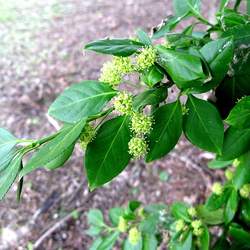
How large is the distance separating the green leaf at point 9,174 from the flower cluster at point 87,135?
0.37ft

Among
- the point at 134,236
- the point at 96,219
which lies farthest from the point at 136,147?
the point at 96,219

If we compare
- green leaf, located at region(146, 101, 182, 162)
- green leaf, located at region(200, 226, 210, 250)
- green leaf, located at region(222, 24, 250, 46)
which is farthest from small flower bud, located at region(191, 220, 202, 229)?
green leaf, located at region(222, 24, 250, 46)

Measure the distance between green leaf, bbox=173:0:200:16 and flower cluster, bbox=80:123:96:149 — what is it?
43cm

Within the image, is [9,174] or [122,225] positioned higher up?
[9,174]

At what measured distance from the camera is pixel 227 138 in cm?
87

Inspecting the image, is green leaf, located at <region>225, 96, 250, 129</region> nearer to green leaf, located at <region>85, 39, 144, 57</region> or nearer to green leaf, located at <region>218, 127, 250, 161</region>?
green leaf, located at <region>218, 127, 250, 161</region>

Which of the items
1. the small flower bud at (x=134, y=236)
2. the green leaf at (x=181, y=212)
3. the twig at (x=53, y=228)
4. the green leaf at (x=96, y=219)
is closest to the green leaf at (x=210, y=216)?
the green leaf at (x=181, y=212)

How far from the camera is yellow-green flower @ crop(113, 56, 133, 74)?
0.74 m

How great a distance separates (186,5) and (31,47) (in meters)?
3.28

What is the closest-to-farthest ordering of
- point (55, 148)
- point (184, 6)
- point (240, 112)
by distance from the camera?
point (55, 148), point (240, 112), point (184, 6)

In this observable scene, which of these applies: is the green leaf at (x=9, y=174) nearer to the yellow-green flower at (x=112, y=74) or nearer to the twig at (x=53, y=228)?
the yellow-green flower at (x=112, y=74)

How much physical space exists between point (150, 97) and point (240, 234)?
0.60 metres

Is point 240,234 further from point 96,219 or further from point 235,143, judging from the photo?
point 96,219

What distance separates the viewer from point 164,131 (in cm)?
78
